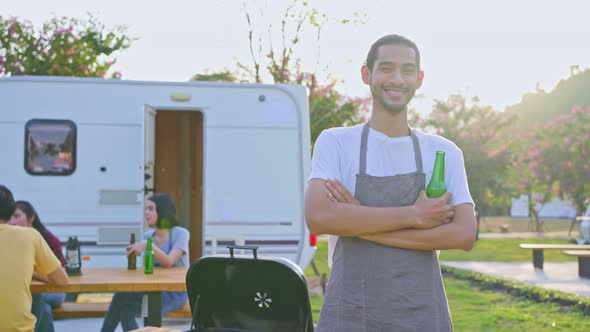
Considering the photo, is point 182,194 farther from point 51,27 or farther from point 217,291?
point 217,291

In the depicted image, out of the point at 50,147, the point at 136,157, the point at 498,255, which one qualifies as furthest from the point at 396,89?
the point at 498,255

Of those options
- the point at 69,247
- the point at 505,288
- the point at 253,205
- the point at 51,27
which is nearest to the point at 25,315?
the point at 69,247

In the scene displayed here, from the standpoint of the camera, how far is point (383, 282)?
2.68 m

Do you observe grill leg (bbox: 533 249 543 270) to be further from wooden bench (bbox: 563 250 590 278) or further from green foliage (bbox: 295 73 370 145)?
green foliage (bbox: 295 73 370 145)

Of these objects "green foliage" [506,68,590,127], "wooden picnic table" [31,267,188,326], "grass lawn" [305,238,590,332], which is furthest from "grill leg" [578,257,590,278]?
"green foliage" [506,68,590,127]

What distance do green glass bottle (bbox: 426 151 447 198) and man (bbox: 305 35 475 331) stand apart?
23 millimetres

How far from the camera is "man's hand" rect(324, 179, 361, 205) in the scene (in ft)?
9.13

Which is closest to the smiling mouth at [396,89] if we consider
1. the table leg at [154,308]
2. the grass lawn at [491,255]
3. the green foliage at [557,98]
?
the table leg at [154,308]

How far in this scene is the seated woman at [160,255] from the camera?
636 centimetres

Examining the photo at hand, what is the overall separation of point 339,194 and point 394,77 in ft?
1.43

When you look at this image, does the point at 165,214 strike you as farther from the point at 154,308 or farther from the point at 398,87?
the point at 398,87

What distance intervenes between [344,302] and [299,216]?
6.25 meters

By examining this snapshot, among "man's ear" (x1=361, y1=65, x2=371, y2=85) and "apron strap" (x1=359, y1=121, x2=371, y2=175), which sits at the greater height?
"man's ear" (x1=361, y1=65, x2=371, y2=85)

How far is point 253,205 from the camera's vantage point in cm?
895
